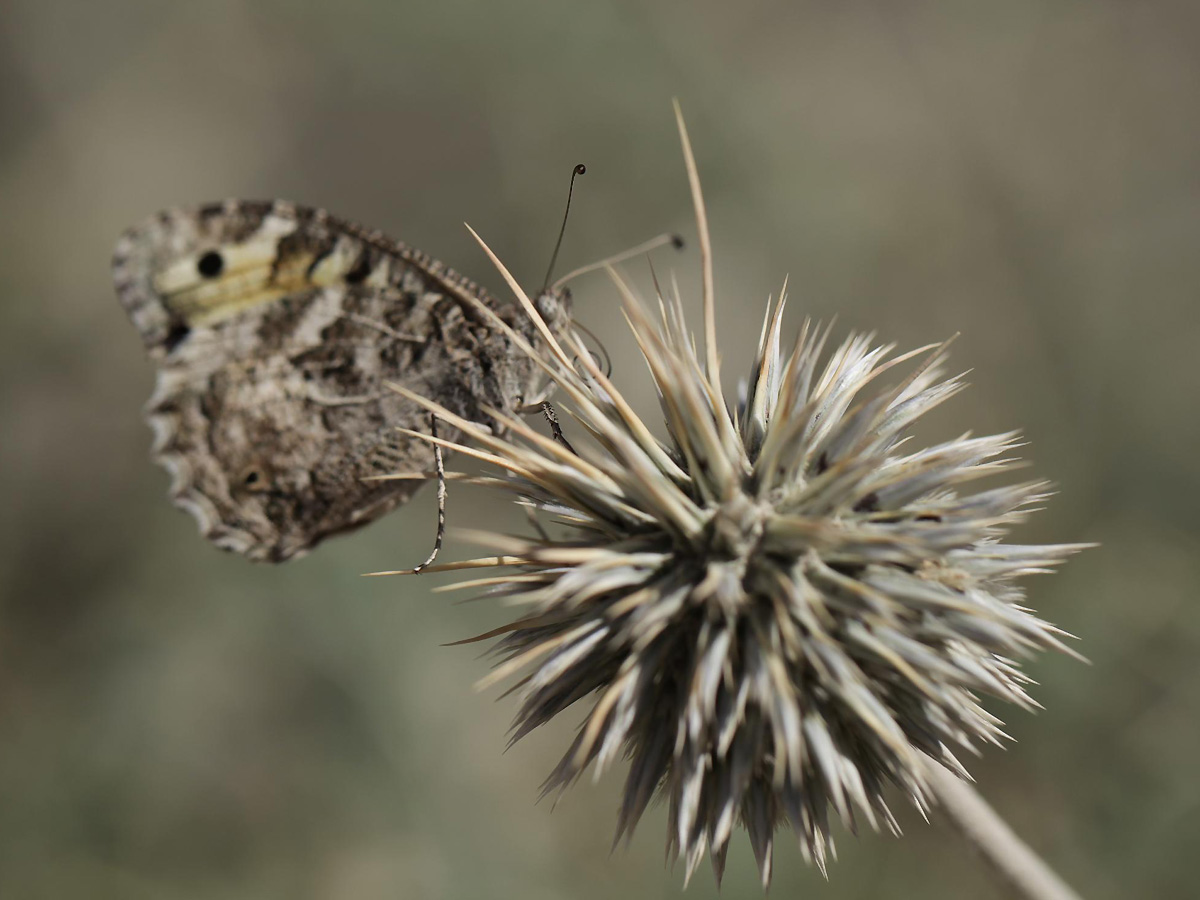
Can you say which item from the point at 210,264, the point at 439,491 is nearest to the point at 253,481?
the point at 210,264

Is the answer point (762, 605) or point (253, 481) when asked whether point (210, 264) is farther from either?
point (762, 605)

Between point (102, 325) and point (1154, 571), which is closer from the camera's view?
point (1154, 571)

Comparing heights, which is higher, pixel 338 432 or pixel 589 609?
pixel 338 432

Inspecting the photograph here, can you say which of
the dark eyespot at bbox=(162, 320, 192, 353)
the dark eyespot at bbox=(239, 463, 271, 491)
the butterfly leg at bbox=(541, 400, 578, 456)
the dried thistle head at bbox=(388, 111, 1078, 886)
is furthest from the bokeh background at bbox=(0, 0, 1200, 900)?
the butterfly leg at bbox=(541, 400, 578, 456)

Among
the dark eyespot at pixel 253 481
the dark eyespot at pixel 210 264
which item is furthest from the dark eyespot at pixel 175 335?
the dark eyespot at pixel 253 481

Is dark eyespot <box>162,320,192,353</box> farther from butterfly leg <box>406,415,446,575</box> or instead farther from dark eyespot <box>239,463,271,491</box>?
butterfly leg <box>406,415,446,575</box>

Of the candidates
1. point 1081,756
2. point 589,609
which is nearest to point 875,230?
point 1081,756

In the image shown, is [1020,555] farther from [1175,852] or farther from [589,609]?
[1175,852]
